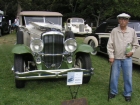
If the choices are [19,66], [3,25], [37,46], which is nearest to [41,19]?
[37,46]

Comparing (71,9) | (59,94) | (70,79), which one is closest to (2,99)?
(59,94)

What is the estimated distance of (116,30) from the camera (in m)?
3.78

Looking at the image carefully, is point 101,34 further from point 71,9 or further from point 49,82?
point 71,9

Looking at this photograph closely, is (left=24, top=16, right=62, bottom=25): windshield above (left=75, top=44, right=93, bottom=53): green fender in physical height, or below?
above

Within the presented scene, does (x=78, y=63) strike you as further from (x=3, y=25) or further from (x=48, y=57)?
(x=3, y=25)

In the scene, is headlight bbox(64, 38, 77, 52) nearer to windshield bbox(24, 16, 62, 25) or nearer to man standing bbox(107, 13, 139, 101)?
man standing bbox(107, 13, 139, 101)

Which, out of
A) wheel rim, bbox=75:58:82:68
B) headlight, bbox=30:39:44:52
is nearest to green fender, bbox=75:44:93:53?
wheel rim, bbox=75:58:82:68

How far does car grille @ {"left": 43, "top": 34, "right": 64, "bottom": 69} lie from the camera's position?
14.2 ft

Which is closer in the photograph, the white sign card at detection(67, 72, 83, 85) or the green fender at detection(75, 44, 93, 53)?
the white sign card at detection(67, 72, 83, 85)

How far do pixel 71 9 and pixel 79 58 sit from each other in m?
24.9

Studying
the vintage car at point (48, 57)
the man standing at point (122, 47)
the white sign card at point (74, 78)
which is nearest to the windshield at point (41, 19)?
the vintage car at point (48, 57)

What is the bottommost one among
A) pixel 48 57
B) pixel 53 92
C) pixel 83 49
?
pixel 53 92

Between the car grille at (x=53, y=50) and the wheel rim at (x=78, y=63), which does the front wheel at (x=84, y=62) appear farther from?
the car grille at (x=53, y=50)

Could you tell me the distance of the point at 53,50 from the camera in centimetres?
440
